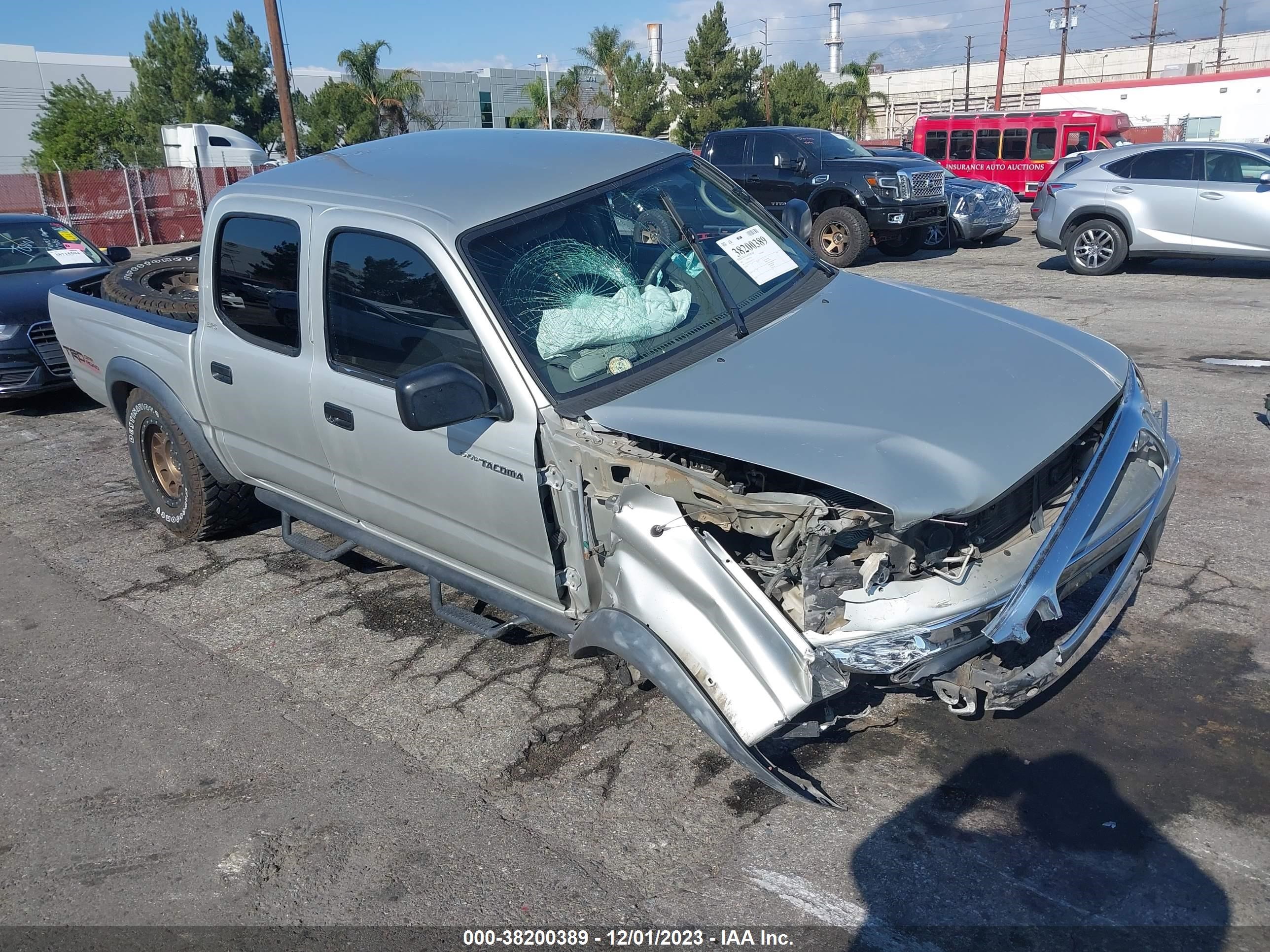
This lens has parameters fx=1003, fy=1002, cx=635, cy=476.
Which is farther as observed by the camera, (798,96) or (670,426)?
(798,96)

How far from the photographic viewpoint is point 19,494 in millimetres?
6574

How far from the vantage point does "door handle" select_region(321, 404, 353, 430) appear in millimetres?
3928

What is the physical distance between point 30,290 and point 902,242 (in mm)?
11479

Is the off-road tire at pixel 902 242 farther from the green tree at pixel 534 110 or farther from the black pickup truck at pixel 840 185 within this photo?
the green tree at pixel 534 110

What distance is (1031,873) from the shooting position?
2830 millimetres

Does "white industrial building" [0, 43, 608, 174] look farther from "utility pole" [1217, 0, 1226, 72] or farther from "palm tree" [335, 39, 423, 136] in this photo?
"utility pole" [1217, 0, 1226, 72]

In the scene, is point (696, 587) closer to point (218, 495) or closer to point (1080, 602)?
point (1080, 602)

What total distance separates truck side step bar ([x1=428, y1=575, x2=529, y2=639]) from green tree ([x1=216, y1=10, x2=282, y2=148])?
47.6m

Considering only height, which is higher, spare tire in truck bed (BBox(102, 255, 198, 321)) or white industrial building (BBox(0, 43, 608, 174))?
white industrial building (BBox(0, 43, 608, 174))

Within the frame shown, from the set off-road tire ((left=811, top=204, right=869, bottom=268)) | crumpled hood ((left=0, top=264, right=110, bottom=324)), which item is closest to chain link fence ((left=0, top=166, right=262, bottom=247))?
off-road tire ((left=811, top=204, right=869, bottom=268))

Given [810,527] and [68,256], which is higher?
[68,256]

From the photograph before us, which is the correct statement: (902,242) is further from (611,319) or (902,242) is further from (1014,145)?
(611,319)

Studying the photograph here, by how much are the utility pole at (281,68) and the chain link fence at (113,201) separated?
3.11 meters

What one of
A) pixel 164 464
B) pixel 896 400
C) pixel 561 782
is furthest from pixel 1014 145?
pixel 561 782
